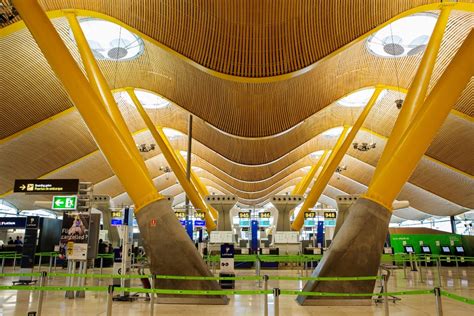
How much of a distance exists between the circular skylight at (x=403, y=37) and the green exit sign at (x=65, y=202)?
1658cm

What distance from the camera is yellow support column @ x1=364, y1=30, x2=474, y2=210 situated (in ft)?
34.7

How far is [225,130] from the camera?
26359 millimetres

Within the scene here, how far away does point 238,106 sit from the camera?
24672mm

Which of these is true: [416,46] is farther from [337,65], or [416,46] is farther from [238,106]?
[238,106]

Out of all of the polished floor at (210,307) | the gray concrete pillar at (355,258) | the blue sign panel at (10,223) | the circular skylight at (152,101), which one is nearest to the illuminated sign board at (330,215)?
the circular skylight at (152,101)

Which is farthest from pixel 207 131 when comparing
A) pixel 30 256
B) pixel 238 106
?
pixel 30 256

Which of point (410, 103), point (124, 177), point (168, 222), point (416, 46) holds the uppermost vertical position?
point (416, 46)

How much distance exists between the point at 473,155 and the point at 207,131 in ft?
64.4

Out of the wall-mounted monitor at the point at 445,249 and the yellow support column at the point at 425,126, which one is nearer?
the yellow support column at the point at 425,126

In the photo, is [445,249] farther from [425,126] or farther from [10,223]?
[10,223]

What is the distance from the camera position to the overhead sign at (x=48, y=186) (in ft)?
42.8

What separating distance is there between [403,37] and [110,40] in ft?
51.4

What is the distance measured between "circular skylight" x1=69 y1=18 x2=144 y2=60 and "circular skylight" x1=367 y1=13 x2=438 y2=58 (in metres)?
12.6

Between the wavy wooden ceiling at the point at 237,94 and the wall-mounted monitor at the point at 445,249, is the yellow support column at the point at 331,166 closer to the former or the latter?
the wavy wooden ceiling at the point at 237,94
